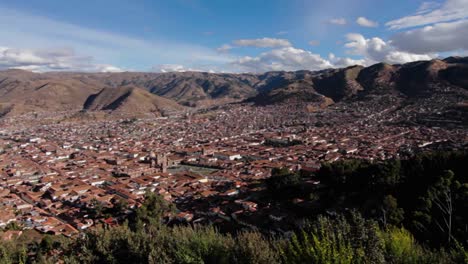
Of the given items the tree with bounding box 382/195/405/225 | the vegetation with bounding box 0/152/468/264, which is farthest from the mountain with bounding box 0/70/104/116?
the tree with bounding box 382/195/405/225

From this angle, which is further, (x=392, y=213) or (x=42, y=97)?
(x=42, y=97)

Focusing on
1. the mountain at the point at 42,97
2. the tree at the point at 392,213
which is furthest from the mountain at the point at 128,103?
the tree at the point at 392,213

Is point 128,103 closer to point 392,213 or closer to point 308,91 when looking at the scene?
point 308,91

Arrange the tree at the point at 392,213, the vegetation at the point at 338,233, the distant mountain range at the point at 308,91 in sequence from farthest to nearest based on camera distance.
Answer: the distant mountain range at the point at 308,91
the tree at the point at 392,213
the vegetation at the point at 338,233

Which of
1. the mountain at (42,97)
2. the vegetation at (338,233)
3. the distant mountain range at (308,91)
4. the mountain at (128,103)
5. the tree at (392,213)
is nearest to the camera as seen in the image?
the vegetation at (338,233)

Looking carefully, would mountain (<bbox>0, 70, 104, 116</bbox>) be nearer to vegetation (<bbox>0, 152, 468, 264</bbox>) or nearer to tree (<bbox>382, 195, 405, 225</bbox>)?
vegetation (<bbox>0, 152, 468, 264</bbox>)

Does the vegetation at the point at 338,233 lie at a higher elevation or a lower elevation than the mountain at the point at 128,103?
higher

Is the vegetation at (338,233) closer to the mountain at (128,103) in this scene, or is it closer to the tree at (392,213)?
the tree at (392,213)

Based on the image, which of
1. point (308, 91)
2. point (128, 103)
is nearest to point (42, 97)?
point (128, 103)

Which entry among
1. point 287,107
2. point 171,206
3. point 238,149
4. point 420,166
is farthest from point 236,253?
point 287,107
